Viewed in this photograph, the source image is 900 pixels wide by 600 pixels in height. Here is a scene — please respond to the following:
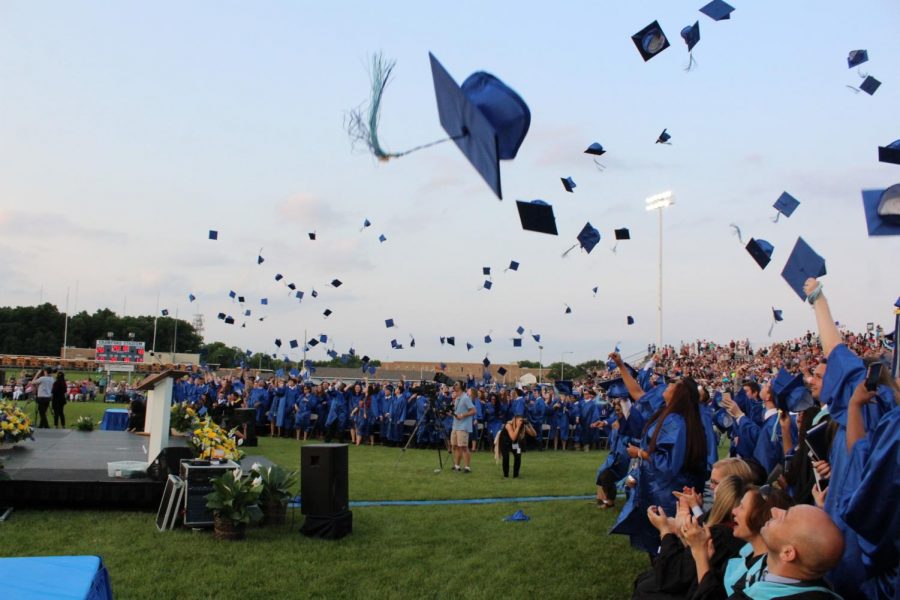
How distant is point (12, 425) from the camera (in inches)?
405

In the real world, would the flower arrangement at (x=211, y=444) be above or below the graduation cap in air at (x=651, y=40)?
below

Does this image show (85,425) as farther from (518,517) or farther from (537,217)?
(537,217)

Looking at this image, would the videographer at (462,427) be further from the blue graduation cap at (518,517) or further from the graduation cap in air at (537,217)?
the graduation cap in air at (537,217)

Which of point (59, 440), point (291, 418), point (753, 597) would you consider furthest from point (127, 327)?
point (753, 597)

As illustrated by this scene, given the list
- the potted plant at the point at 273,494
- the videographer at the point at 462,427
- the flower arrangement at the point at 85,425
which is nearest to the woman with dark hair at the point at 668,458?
the potted plant at the point at 273,494

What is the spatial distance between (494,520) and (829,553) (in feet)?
21.2

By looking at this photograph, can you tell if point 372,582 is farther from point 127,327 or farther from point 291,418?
point 127,327

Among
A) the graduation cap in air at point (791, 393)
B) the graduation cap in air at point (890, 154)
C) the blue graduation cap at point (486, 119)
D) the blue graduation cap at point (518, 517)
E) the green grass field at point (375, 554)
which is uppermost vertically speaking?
the graduation cap in air at point (890, 154)

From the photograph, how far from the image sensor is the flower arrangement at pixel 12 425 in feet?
33.4

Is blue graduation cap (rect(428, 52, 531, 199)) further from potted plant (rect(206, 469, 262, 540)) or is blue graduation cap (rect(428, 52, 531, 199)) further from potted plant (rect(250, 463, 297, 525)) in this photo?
potted plant (rect(250, 463, 297, 525))

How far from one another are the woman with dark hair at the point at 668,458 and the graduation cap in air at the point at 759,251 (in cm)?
195

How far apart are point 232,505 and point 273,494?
2.42ft

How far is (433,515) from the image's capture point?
29.6 feet

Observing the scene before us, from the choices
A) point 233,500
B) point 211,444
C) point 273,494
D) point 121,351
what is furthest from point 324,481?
point 121,351
